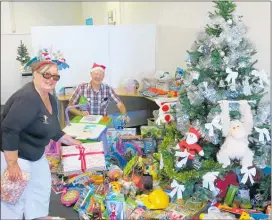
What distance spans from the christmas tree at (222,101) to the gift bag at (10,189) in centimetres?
84

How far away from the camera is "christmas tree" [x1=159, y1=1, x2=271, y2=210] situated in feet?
5.43

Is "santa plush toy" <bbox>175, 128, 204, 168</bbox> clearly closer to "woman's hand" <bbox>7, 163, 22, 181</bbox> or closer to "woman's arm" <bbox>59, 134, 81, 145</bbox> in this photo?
"woman's arm" <bbox>59, 134, 81, 145</bbox>

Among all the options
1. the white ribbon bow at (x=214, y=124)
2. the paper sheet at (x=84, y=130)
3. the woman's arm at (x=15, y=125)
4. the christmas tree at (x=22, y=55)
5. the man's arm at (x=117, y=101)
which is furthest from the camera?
the man's arm at (x=117, y=101)

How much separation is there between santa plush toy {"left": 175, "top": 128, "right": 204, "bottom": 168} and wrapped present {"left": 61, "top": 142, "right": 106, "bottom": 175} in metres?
0.46

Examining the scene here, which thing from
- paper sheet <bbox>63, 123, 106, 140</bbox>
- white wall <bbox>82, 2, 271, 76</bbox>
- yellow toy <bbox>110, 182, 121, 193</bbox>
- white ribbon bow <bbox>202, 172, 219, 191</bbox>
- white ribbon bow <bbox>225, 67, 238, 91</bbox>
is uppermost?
white wall <bbox>82, 2, 271, 76</bbox>

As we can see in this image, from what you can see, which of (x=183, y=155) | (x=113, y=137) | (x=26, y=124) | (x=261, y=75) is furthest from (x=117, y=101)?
(x=26, y=124)

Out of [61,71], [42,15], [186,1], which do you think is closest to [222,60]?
[186,1]

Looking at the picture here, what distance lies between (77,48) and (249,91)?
149 cm

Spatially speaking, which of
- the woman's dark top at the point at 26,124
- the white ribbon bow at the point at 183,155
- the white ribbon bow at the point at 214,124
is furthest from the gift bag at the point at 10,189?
the white ribbon bow at the point at 214,124

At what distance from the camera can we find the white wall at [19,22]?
1228 millimetres

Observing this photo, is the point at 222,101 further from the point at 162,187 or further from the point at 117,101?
the point at 117,101

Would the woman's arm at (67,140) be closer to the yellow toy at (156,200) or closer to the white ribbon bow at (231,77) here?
the yellow toy at (156,200)

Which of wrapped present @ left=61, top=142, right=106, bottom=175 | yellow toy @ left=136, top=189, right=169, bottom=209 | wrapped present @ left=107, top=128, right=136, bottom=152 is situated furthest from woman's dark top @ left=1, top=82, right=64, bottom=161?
wrapped present @ left=107, top=128, right=136, bottom=152

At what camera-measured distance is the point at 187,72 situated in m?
1.78
